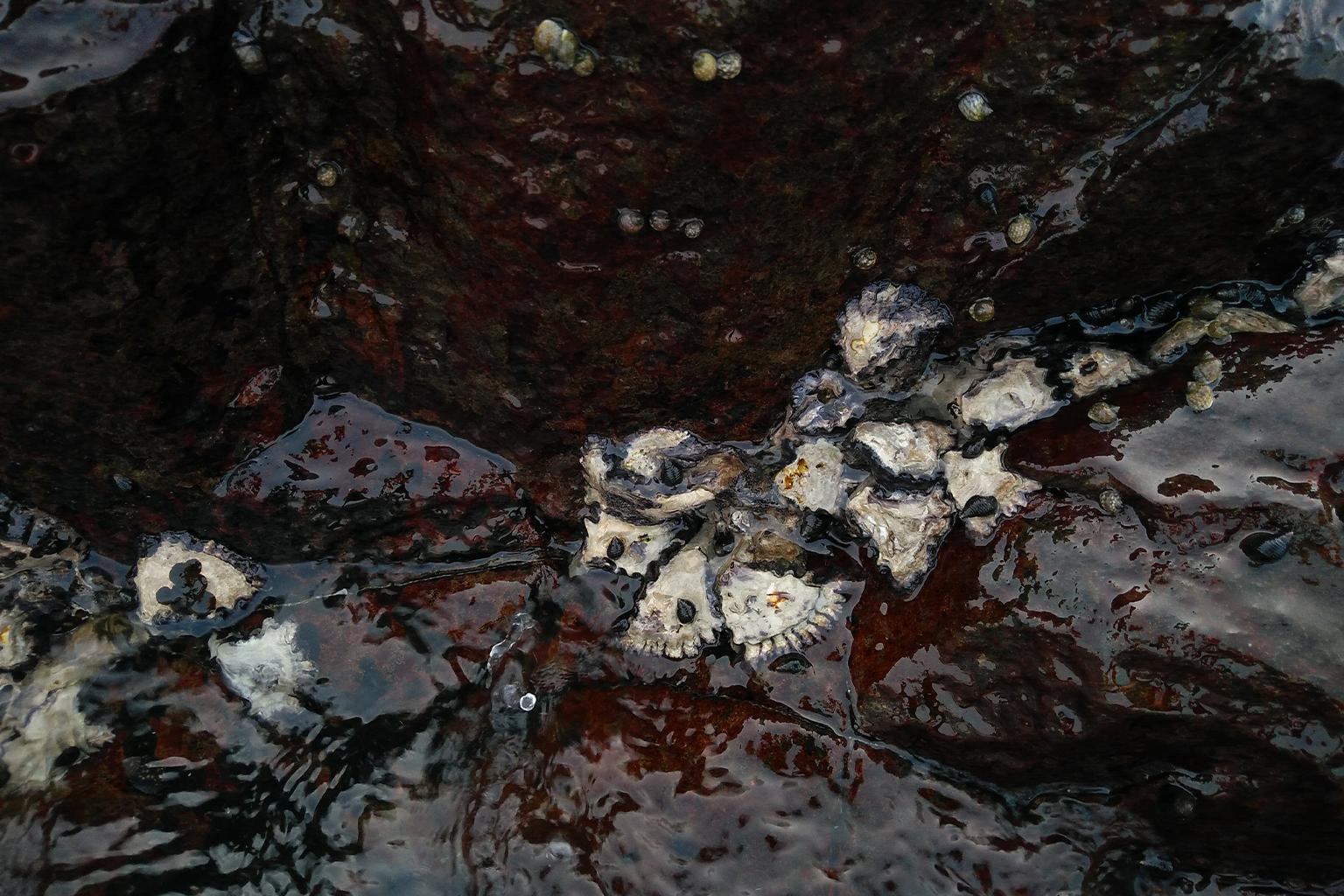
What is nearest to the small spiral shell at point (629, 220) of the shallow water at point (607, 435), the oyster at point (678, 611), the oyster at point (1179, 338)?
the shallow water at point (607, 435)

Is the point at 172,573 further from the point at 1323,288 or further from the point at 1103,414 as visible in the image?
the point at 1323,288

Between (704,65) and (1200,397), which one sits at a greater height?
(704,65)

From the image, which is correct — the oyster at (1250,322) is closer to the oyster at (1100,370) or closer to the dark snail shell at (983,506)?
the oyster at (1100,370)

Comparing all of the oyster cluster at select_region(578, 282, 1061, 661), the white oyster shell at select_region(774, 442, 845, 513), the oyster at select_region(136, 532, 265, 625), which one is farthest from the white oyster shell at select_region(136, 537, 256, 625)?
the white oyster shell at select_region(774, 442, 845, 513)

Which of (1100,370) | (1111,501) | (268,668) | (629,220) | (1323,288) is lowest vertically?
(268,668)

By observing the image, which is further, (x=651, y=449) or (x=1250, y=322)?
(x=651, y=449)

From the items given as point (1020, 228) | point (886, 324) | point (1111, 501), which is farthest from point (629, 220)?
point (1111, 501)

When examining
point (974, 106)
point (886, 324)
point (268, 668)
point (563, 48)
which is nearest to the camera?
point (563, 48)
